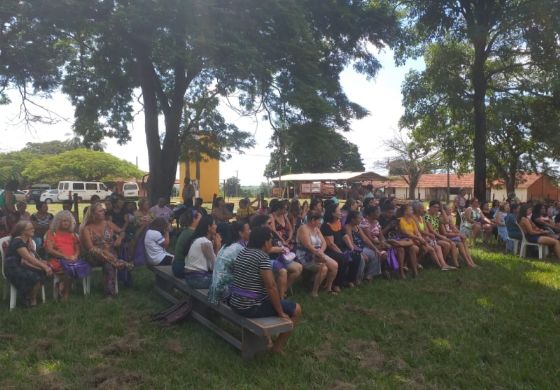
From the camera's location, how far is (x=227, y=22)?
9.72 meters

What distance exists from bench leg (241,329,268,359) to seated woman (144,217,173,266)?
2872 millimetres

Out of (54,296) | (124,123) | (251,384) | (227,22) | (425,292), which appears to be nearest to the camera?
(251,384)

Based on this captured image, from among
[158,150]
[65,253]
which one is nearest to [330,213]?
[65,253]

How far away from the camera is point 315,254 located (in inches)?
263

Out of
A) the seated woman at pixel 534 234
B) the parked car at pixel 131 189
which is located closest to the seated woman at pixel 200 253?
the seated woman at pixel 534 234

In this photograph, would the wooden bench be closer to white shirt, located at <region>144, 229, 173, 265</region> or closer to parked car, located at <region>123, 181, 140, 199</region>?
white shirt, located at <region>144, 229, 173, 265</region>

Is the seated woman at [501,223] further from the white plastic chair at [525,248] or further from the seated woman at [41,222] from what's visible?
the seated woman at [41,222]

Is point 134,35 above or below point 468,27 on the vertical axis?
below

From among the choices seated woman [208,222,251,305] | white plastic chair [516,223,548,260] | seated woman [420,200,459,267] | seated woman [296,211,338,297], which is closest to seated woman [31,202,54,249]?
seated woman [296,211,338,297]

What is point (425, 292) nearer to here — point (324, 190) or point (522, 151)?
point (522, 151)

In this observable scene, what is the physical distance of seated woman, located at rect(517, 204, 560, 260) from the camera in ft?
31.7

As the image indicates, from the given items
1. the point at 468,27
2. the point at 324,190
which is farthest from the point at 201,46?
the point at 324,190

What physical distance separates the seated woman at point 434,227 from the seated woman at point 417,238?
15 centimetres

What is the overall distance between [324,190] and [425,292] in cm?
3155
